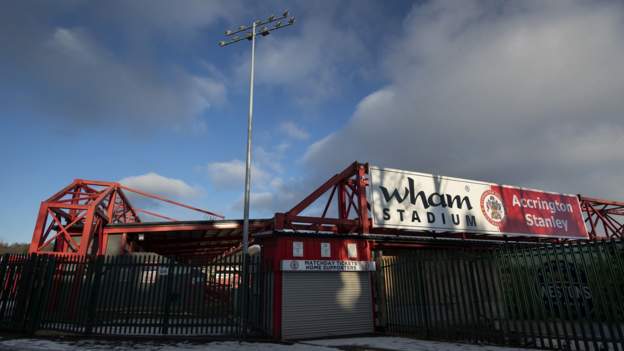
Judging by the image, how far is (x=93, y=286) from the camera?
1133 cm

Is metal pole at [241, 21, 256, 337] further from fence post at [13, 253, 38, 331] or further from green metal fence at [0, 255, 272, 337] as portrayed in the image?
fence post at [13, 253, 38, 331]

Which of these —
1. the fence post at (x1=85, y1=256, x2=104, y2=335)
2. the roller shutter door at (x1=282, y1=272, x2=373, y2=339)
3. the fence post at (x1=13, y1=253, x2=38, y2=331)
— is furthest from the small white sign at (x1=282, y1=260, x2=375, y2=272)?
the fence post at (x1=13, y1=253, x2=38, y2=331)

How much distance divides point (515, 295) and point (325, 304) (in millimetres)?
6212

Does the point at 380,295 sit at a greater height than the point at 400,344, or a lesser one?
greater

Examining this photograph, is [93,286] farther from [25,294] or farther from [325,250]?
[325,250]

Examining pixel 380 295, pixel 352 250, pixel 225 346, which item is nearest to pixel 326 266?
pixel 352 250

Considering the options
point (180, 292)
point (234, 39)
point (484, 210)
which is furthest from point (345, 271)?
point (234, 39)

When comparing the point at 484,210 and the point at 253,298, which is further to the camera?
the point at 484,210

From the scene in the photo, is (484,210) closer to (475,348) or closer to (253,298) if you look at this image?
(475,348)

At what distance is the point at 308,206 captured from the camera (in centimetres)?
1453

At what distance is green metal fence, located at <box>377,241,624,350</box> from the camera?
27.2ft

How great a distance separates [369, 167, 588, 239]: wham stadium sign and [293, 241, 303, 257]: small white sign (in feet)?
11.6

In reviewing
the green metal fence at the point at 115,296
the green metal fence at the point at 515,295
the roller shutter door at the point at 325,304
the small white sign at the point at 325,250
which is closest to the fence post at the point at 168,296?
the green metal fence at the point at 115,296

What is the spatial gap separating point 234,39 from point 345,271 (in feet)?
43.1
